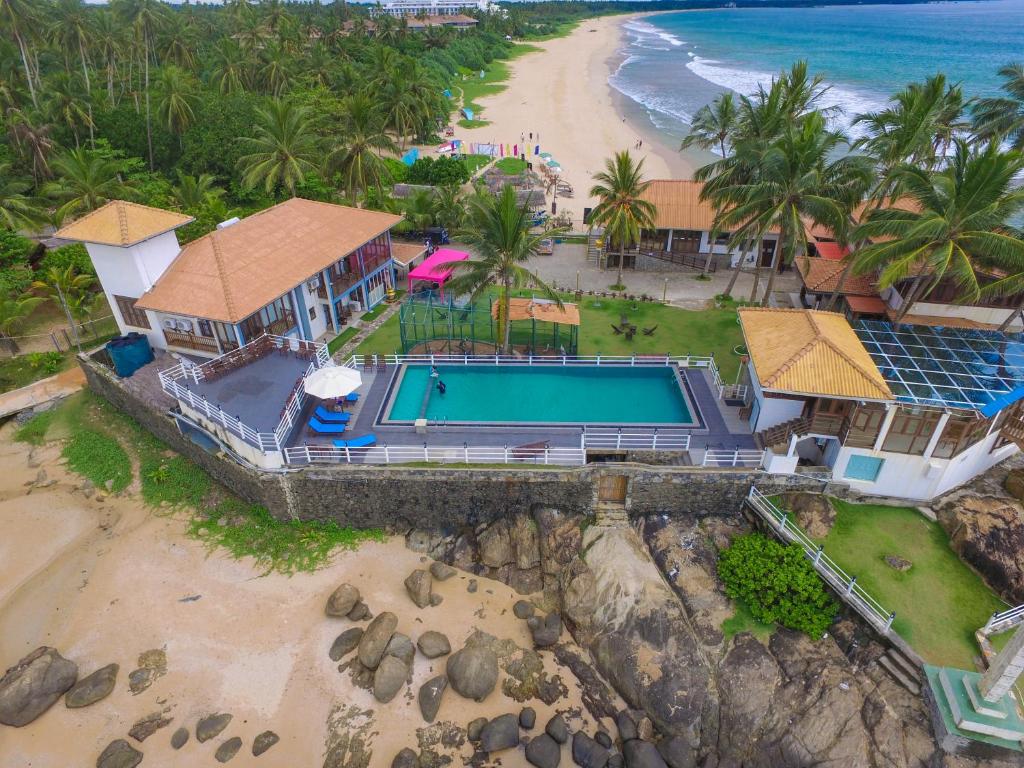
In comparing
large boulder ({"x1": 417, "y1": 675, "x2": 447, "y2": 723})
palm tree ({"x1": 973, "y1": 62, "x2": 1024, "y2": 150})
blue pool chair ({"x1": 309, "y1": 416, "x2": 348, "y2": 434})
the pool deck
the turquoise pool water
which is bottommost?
large boulder ({"x1": 417, "y1": 675, "x2": 447, "y2": 723})

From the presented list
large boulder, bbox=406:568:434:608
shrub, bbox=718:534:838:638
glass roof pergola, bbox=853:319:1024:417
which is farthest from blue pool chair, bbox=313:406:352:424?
glass roof pergola, bbox=853:319:1024:417

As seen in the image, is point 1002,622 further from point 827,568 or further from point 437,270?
point 437,270

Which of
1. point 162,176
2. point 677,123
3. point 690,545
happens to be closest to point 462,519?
point 690,545

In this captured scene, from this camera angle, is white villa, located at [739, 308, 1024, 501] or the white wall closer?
white villa, located at [739, 308, 1024, 501]

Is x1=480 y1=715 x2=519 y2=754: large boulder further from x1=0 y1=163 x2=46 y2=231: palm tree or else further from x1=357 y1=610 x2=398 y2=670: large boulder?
x1=0 y1=163 x2=46 y2=231: palm tree

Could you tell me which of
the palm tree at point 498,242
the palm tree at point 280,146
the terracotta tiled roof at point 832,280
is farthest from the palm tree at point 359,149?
the terracotta tiled roof at point 832,280

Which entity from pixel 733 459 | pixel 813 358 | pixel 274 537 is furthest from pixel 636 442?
pixel 274 537
